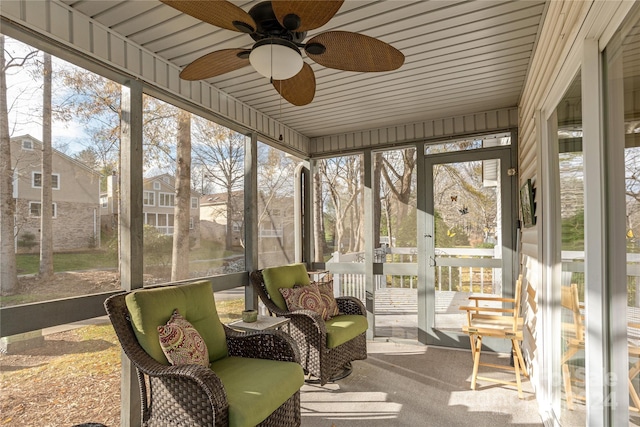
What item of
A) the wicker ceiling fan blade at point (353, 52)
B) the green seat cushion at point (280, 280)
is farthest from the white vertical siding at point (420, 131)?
the wicker ceiling fan blade at point (353, 52)

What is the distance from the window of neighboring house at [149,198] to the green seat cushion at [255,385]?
138cm

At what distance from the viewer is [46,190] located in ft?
7.64

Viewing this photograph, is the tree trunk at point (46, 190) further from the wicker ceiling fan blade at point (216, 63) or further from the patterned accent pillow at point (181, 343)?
the wicker ceiling fan blade at point (216, 63)

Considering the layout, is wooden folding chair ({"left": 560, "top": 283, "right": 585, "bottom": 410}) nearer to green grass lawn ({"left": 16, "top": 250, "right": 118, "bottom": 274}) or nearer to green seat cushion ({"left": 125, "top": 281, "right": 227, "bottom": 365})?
green seat cushion ({"left": 125, "top": 281, "right": 227, "bottom": 365})

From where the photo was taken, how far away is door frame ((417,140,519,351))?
4219 mm

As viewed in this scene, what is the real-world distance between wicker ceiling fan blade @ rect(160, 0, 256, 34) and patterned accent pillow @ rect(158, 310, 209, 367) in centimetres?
169

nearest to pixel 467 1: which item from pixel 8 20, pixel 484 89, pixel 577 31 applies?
pixel 577 31

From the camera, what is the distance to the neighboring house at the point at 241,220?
3.64m

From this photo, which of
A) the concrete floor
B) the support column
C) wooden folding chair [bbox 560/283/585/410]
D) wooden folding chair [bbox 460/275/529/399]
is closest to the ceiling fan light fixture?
the support column

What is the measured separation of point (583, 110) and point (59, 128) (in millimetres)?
2962

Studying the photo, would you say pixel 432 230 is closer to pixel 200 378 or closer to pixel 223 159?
pixel 223 159

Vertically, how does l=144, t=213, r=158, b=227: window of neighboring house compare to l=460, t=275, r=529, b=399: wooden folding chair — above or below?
above

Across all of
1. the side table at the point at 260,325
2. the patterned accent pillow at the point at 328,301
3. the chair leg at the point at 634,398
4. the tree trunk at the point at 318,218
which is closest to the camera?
the chair leg at the point at 634,398

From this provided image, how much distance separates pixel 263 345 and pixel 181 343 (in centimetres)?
60
